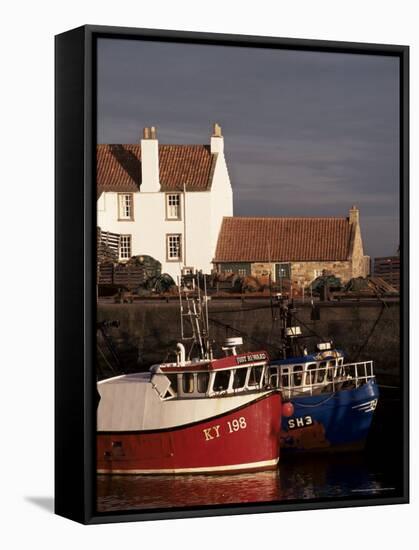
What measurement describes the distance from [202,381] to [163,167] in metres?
1.53

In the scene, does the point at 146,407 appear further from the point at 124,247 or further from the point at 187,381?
the point at 124,247

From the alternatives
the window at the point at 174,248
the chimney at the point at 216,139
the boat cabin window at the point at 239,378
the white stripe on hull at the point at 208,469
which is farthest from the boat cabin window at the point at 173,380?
the chimney at the point at 216,139

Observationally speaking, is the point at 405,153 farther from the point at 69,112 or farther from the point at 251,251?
the point at 69,112

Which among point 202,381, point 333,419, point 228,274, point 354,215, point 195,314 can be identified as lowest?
point 333,419

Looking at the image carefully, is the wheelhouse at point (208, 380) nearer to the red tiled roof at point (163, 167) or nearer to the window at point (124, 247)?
the window at point (124, 247)

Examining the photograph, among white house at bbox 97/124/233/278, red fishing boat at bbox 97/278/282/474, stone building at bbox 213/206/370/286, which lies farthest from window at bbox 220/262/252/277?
red fishing boat at bbox 97/278/282/474

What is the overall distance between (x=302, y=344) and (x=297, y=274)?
507 millimetres

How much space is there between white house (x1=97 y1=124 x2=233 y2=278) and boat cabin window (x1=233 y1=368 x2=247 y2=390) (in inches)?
30.7

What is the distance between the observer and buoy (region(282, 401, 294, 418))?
13.2 m

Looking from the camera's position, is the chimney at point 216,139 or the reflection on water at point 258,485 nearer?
the reflection on water at point 258,485

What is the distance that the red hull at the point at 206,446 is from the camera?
496 inches

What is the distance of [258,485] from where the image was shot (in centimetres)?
1295

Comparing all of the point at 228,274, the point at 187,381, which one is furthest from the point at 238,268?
the point at 187,381

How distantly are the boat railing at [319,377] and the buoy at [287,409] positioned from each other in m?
0.05
